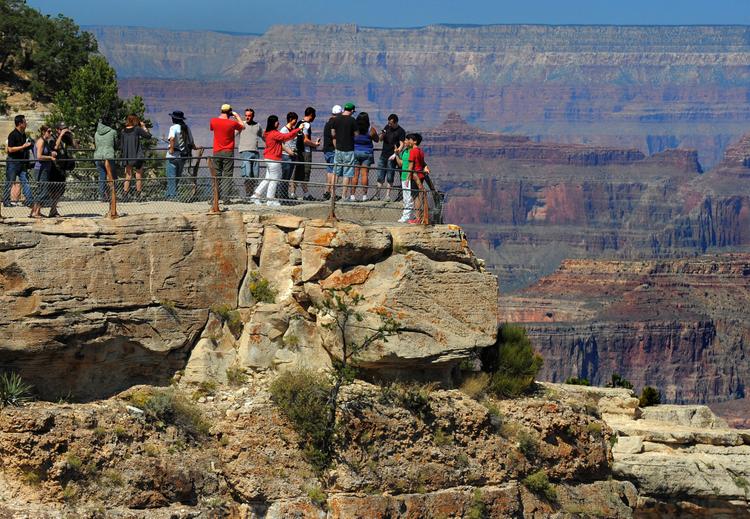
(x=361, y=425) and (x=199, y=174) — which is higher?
(x=199, y=174)

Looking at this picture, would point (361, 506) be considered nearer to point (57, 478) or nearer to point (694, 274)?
point (57, 478)

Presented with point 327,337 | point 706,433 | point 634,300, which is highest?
point 327,337

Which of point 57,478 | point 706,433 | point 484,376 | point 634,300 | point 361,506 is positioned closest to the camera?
point 57,478

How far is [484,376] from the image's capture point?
90.6ft

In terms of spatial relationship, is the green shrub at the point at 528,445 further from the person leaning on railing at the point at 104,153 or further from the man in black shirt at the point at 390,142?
the person leaning on railing at the point at 104,153

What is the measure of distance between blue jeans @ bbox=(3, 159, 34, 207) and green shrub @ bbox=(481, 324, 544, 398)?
25.9ft

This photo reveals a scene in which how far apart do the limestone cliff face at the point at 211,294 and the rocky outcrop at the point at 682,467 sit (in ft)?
11.4

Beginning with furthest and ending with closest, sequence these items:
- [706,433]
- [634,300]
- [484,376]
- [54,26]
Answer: [634,300] < [54,26] < [706,433] < [484,376]

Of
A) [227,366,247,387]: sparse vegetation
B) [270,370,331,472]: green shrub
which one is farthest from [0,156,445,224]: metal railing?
[270,370,331,472]: green shrub

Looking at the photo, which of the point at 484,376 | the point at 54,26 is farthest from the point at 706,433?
the point at 54,26

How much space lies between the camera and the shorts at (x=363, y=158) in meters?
29.5

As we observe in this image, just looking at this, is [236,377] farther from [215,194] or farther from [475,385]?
[475,385]

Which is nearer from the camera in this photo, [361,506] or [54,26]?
[361,506]

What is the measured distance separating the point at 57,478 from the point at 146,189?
6301 millimetres
